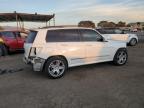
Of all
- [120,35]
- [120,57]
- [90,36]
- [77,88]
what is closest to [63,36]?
[90,36]

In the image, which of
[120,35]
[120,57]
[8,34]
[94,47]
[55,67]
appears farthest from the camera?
[120,35]

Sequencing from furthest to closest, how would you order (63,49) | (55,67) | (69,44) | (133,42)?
(133,42) < (69,44) < (63,49) < (55,67)

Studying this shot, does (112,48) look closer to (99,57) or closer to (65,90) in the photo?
(99,57)

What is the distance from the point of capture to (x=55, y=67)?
7.21 meters

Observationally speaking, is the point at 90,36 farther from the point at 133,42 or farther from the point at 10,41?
the point at 133,42

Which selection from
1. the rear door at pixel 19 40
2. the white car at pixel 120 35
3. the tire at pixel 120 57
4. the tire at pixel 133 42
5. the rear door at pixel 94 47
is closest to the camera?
the rear door at pixel 94 47

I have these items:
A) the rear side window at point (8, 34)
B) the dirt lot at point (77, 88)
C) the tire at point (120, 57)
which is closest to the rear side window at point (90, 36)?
the tire at point (120, 57)

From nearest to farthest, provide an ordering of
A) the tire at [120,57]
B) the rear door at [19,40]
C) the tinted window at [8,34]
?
the tire at [120,57], the tinted window at [8,34], the rear door at [19,40]

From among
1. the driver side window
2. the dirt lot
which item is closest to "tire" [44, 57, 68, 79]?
the dirt lot

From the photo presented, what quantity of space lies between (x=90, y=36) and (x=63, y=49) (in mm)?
1404

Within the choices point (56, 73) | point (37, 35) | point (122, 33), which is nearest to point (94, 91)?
point (56, 73)

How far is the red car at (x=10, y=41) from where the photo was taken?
12.6m

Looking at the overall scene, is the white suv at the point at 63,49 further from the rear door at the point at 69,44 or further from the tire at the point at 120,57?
→ the tire at the point at 120,57

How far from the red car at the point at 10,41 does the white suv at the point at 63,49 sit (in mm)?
5339
